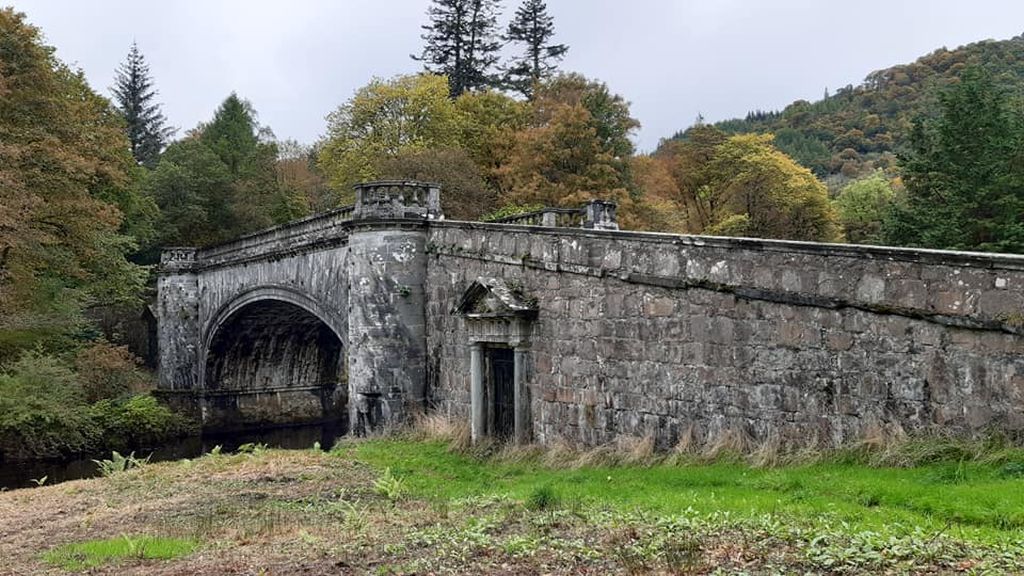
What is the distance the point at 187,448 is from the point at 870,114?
189ft

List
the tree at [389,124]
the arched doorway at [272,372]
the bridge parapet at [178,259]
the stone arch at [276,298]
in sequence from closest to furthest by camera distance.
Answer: the stone arch at [276,298] → the arched doorway at [272,372] → the bridge parapet at [178,259] → the tree at [389,124]

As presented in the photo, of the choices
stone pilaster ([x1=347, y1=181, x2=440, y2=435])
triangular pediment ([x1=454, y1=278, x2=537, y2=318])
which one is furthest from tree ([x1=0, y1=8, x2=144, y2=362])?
triangular pediment ([x1=454, y1=278, x2=537, y2=318])

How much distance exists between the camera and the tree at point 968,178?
75.9ft

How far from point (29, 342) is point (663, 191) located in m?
25.3

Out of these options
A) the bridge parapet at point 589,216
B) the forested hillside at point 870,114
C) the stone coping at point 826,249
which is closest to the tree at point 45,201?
the bridge parapet at point 589,216

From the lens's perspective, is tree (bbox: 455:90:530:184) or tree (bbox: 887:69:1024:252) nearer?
tree (bbox: 887:69:1024:252)

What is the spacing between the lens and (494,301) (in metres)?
13.0

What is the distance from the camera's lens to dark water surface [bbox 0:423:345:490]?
829 inches

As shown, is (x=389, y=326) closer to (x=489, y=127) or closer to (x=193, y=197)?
(x=489, y=127)

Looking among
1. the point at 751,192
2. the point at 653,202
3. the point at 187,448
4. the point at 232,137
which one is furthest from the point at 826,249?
the point at 232,137

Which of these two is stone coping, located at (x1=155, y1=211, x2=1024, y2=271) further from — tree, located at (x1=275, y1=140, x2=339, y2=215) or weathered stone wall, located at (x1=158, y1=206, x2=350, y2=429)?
tree, located at (x1=275, y1=140, x2=339, y2=215)

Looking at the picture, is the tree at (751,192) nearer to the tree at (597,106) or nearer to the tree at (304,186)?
the tree at (597,106)

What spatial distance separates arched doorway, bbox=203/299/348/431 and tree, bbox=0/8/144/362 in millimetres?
4345

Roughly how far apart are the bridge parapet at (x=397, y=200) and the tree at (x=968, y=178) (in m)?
14.7
